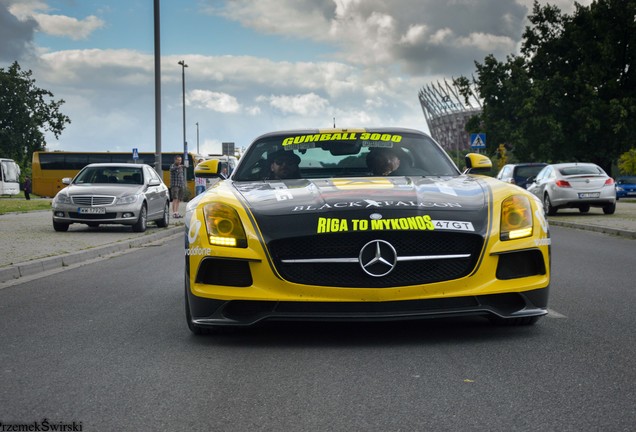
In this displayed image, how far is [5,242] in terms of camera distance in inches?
622

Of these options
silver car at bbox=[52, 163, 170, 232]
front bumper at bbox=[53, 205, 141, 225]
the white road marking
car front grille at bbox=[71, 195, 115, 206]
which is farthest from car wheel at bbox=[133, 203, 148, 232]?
the white road marking

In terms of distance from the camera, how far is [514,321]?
6.09m

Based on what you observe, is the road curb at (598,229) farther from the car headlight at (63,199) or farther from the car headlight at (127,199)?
the car headlight at (63,199)

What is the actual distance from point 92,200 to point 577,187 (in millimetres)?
13042

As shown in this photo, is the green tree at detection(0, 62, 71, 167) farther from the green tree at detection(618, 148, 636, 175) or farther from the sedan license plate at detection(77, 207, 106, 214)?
the sedan license plate at detection(77, 207, 106, 214)

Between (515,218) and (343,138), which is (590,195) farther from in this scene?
(515,218)

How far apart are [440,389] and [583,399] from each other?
2.20 feet

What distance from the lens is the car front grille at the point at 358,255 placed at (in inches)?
213

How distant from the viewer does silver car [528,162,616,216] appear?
80.9 feet

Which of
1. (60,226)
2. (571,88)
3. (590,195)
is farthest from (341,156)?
(571,88)

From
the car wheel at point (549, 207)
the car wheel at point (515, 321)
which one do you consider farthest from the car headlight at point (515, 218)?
the car wheel at point (549, 207)

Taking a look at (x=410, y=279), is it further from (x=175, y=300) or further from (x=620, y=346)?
(x=175, y=300)

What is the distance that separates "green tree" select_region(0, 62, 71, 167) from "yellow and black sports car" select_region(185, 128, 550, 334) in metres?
84.6

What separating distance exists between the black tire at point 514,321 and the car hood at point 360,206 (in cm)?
83
